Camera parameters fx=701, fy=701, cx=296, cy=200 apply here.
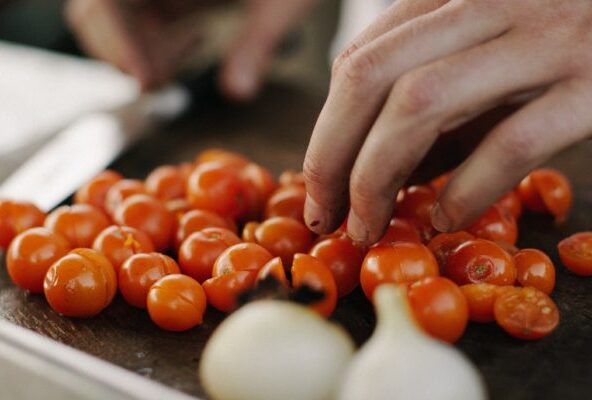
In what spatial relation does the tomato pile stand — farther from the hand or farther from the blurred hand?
the blurred hand

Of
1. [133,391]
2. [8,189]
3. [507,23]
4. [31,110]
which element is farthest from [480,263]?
[31,110]

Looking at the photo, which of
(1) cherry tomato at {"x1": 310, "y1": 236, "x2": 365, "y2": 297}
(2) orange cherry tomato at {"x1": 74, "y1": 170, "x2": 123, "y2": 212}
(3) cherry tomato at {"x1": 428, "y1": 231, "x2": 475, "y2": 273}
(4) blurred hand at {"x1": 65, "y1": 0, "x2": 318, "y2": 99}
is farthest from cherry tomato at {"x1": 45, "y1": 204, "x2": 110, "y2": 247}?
(4) blurred hand at {"x1": 65, "y1": 0, "x2": 318, "y2": 99}

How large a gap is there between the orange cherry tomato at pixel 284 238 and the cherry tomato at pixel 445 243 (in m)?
0.17

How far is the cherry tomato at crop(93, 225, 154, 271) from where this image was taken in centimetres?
95

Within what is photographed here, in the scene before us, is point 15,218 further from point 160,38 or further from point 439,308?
point 160,38

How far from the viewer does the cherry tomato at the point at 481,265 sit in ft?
2.81

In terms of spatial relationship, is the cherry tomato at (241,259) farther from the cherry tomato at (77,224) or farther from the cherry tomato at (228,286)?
the cherry tomato at (77,224)

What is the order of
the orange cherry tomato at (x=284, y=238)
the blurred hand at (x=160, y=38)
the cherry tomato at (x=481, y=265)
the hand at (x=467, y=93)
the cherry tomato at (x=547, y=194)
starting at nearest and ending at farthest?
the hand at (x=467, y=93) < the cherry tomato at (x=481, y=265) < the orange cherry tomato at (x=284, y=238) < the cherry tomato at (x=547, y=194) < the blurred hand at (x=160, y=38)

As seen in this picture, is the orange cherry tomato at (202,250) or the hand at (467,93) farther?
the orange cherry tomato at (202,250)

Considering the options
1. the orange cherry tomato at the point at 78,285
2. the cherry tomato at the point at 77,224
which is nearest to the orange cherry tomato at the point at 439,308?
the orange cherry tomato at the point at 78,285

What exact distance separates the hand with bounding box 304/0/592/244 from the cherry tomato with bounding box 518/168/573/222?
1.08ft

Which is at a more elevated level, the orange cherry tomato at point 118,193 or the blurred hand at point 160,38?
the orange cherry tomato at point 118,193

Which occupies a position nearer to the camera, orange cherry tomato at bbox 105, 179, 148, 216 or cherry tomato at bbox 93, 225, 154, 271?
cherry tomato at bbox 93, 225, 154, 271

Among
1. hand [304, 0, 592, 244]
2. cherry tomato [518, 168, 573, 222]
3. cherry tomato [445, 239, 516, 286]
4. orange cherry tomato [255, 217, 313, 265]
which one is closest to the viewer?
hand [304, 0, 592, 244]
